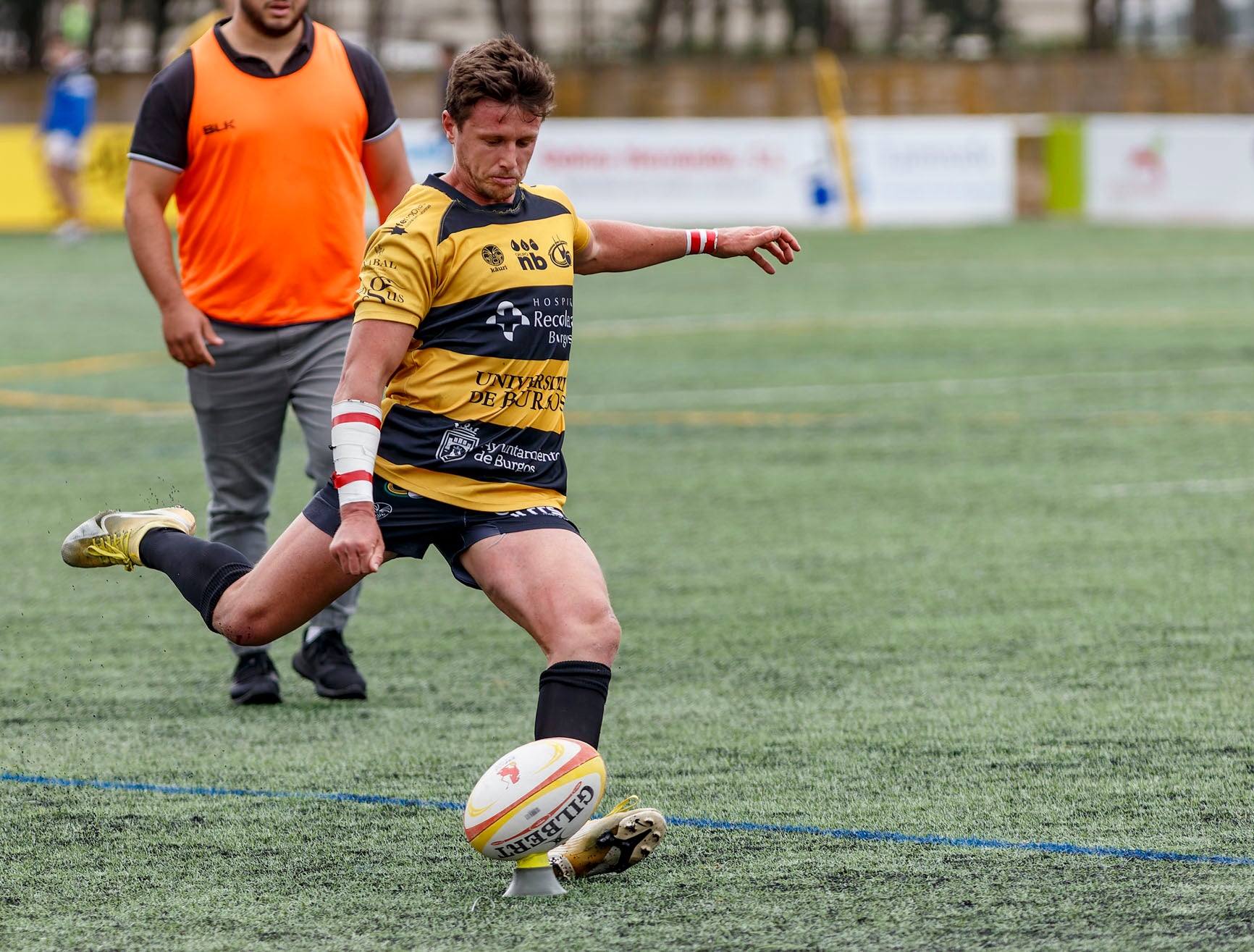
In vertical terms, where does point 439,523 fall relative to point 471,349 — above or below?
below

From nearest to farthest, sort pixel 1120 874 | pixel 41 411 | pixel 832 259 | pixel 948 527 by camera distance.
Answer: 1. pixel 1120 874
2. pixel 948 527
3. pixel 41 411
4. pixel 832 259

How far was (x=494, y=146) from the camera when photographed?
4422 mm

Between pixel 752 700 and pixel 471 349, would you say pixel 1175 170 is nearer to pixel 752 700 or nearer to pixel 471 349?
pixel 752 700

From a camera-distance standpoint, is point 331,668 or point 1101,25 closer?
point 331,668

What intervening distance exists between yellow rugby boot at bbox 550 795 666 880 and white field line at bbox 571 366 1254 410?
8.95m

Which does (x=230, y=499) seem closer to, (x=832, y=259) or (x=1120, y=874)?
(x=1120, y=874)

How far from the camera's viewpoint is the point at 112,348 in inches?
671

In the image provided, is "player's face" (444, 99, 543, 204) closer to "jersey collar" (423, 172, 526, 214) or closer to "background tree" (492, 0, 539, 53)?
"jersey collar" (423, 172, 526, 214)

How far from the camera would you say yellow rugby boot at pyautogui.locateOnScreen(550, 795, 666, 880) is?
4.33 m

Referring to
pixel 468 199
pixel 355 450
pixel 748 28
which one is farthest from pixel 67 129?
pixel 355 450

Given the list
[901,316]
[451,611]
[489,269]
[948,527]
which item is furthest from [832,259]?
[489,269]

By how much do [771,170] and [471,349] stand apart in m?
27.4

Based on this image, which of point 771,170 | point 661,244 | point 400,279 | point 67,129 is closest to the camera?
point 400,279

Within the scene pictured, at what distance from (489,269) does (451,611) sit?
3246 mm
